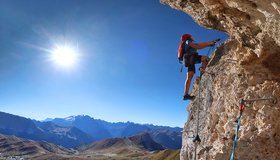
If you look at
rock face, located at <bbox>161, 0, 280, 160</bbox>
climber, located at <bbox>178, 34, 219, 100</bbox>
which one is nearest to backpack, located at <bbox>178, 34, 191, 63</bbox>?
climber, located at <bbox>178, 34, 219, 100</bbox>

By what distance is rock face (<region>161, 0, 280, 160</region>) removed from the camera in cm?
1152

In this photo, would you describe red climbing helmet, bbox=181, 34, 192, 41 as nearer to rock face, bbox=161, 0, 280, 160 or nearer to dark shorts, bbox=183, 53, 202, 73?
dark shorts, bbox=183, 53, 202, 73

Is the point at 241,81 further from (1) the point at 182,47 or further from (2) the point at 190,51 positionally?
(1) the point at 182,47

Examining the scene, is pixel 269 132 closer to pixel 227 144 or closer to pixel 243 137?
pixel 243 137

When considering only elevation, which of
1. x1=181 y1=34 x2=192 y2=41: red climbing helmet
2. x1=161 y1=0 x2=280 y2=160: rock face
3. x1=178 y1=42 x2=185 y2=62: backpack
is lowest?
x1=161 y1=0 x2=280 y2=160: rock face

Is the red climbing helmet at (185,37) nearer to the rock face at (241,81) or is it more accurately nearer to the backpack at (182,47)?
the backpack at (182,47)

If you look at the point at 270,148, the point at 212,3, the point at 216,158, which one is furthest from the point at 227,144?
the point at 212,3

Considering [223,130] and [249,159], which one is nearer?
[249,159]

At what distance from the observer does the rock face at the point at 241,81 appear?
453 inches

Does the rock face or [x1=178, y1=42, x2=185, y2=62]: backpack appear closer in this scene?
the rock face

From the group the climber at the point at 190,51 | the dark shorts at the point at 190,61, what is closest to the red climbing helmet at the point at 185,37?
the climber at the point at 190,51

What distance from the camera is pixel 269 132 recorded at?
11539 millimetres

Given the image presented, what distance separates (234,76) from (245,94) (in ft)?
4.34

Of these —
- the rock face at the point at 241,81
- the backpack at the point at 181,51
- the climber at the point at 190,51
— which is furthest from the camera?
the backpack at the point at 181,51
